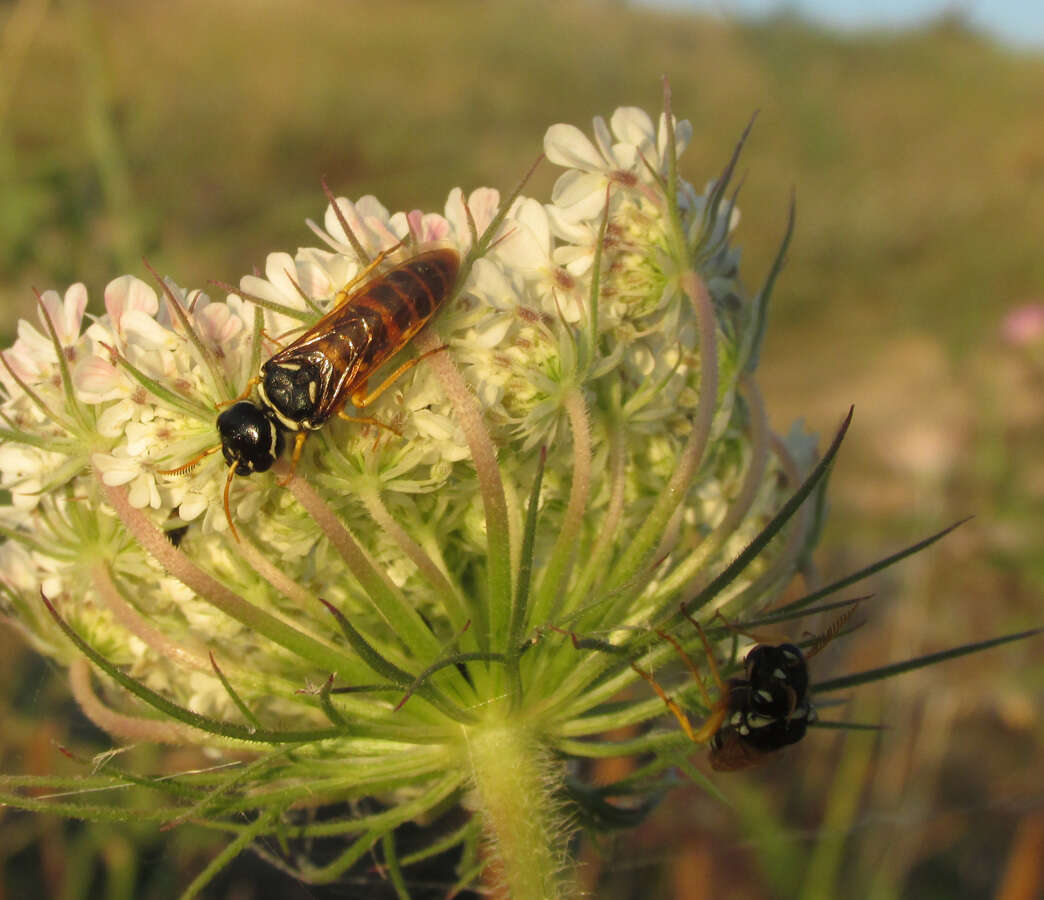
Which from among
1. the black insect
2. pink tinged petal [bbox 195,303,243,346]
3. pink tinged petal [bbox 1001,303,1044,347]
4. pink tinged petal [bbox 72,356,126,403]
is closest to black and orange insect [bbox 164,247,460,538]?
pink tinged petal [bbox 195,303,243,346]

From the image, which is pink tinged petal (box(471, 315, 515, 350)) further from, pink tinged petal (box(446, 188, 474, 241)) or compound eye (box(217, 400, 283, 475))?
compound eye (box(217, 400, 283, 475))

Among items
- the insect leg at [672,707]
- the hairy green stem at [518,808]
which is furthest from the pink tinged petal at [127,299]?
the insect leg at [672,707]

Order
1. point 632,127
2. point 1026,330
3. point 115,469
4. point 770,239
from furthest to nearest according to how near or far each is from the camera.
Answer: point 770,239 → point 1026,330 → point 632,127 → point 115,469

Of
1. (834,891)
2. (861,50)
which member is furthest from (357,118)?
(834,891)

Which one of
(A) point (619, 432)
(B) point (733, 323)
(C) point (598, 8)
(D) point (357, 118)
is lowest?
(A) point (619, 432)

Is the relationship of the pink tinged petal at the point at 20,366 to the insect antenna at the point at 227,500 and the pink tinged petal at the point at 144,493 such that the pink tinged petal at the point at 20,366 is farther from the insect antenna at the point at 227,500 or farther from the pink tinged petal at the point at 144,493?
the insect antenna at the point at 227,500

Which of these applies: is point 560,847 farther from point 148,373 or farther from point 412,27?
point 412,27

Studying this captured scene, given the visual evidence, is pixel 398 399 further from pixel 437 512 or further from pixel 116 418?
pixel 116 418

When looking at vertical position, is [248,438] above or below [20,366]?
below

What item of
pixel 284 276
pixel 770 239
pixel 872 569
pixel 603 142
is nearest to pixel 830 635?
pixel 872 569
